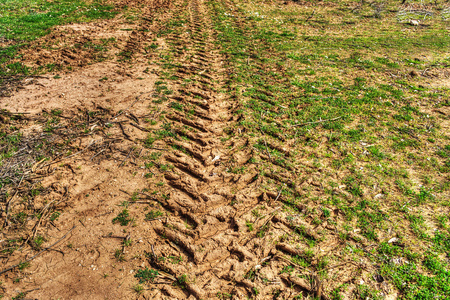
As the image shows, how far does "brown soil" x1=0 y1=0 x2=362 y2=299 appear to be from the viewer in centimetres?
288

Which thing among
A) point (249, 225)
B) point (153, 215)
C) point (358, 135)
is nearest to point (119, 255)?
point (153, 215)

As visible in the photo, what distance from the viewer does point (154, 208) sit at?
12.0ft

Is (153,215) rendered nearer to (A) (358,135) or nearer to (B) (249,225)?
(B) (249,225)

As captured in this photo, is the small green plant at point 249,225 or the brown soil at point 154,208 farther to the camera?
the small green plant at point 249,225

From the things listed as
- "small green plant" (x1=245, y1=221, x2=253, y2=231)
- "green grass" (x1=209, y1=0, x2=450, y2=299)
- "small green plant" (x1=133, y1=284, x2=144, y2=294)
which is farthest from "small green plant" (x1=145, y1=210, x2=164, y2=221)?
"green grass" (x1=209, y1=0, x2=450, y2=299)

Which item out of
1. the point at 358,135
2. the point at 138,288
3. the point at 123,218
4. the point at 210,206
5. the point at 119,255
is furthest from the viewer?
the point at 358,135

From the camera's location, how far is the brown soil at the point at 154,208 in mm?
2883

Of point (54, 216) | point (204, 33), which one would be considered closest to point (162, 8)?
point (204, 33)

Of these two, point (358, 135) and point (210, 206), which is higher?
point (358, 135)

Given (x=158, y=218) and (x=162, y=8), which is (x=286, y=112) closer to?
(x=158, y=218)

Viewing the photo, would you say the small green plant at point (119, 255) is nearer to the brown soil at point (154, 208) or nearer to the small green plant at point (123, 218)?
the brown soil at point (154, 208)

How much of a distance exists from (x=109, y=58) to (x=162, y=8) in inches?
279

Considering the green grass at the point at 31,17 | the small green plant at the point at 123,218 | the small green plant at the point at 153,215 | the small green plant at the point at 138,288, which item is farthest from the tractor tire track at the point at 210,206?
the green grass at the point at 31,17

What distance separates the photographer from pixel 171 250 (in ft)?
10.5
